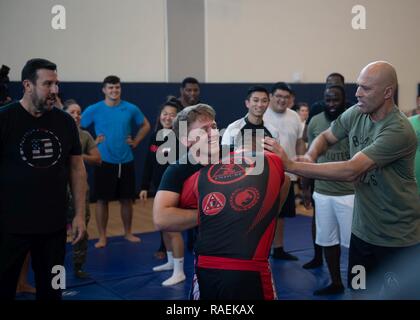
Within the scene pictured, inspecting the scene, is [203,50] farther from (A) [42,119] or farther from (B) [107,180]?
(A) [42,119]

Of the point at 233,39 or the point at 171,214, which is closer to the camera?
the point at 171,214

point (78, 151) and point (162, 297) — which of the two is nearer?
point (78, 151)

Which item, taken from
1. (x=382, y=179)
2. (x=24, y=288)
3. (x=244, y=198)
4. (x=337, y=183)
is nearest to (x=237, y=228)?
(x=244, y=198)

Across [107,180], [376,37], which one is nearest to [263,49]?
[376,37]

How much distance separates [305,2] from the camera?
10.6 meters

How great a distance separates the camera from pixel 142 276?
4711mm

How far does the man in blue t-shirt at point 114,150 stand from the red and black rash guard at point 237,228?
376 centimetres

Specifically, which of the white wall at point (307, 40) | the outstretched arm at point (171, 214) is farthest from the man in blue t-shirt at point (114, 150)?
the white wall at point (307, 40)

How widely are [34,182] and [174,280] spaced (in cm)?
195

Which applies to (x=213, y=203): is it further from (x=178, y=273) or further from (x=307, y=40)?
(x=307, y=40)

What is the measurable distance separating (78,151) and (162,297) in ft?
5.16

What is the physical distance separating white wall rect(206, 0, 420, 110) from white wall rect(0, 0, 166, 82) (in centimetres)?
120

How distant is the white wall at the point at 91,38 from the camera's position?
26.2ft

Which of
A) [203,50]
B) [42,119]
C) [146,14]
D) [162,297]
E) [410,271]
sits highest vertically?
[146,14]
